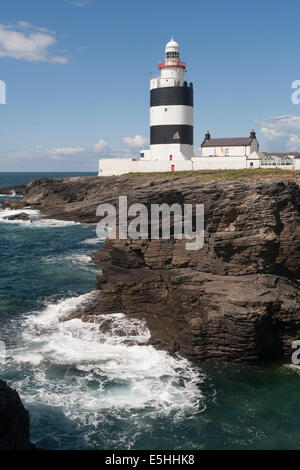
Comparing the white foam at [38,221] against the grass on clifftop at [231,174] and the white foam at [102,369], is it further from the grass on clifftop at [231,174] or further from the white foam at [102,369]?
the white foam at [102,369]

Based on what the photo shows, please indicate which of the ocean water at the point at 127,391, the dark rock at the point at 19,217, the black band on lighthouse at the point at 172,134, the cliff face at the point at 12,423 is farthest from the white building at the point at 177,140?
the cliff face at the point at 12,423

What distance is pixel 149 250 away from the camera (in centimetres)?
2370

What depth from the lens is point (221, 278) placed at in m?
20.9

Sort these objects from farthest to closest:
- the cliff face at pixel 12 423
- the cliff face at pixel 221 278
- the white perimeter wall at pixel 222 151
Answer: the white perimeter wall at pixel 222 151, the cliff face at pixel 221 278, the cliff face at pixel 12 423

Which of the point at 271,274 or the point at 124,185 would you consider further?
the point at 124,185

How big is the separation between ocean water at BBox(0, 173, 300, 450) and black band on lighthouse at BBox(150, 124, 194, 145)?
5145 centimetres

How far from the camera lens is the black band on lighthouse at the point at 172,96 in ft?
229

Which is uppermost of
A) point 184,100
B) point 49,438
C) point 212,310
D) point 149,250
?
point 184,100

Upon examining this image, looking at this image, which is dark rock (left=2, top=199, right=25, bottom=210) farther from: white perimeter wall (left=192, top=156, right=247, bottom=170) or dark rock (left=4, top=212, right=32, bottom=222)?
white perimeter wall (left=192, top=156, right=247, bottom=170)

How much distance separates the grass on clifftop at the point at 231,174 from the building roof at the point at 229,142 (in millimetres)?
9499

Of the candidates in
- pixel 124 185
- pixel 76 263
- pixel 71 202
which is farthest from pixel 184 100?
pixel 76 263

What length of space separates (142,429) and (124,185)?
5574cm
